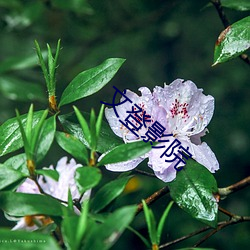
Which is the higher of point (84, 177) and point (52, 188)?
point (84, 177)

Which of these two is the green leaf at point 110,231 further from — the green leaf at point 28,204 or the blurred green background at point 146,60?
the blurred green background at point 146,60

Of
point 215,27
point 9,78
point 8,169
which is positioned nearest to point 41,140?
point 8,169

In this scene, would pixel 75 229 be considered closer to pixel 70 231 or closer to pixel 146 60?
pixel 70 231

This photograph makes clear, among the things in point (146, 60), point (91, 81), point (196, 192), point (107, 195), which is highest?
point (91, 81)

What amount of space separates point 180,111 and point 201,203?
0.58 feet

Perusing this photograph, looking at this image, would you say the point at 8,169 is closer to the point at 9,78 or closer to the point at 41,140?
the point at 41,140

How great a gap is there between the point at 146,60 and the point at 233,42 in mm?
2259

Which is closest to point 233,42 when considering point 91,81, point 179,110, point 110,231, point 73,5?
point 179,110

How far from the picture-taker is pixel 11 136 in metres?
1.12

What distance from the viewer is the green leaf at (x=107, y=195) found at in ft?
3.15

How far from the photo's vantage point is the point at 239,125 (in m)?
2.83

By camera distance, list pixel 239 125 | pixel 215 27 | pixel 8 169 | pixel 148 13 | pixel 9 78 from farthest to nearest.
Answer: pixel 215 27
pixel 239 125
pixel 148 13
pixel 9 78
pixel 8 169

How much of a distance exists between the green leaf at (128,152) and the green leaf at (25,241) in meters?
0.20

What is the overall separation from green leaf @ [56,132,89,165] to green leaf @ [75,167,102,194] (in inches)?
2.0
